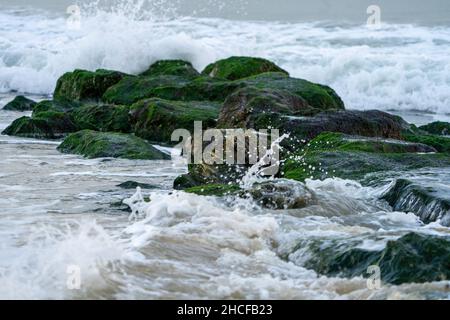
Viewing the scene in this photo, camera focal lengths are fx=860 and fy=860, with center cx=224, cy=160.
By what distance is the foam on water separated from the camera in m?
19.9

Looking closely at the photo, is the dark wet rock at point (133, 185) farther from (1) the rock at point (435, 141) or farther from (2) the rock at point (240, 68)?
(2) the rock at point (240, 68)

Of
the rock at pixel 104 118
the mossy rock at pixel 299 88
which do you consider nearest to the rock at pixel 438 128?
the mossy rock at pixel 299 88

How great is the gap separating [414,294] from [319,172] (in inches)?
126

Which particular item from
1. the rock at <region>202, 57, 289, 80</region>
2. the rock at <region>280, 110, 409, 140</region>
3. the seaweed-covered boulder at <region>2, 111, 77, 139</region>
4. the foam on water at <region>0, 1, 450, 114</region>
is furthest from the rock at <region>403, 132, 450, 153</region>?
the foam on water at <region>0, 1, 450, 114</region>

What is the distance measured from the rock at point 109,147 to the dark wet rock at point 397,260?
16.3 ft

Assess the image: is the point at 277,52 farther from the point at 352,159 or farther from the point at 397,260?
the point at 397,260

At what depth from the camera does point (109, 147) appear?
10.3 metres

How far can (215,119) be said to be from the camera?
1125 cm

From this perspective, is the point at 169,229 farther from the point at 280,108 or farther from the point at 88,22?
the point at 88,22

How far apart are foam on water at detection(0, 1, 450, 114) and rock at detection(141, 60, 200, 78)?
1582mm

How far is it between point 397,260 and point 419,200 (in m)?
1.80

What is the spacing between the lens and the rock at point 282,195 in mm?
6742

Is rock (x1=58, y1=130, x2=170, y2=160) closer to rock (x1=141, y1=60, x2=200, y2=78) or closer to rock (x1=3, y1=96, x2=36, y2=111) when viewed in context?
rock (x1=141, y1=60, x2=200, y2=78)
